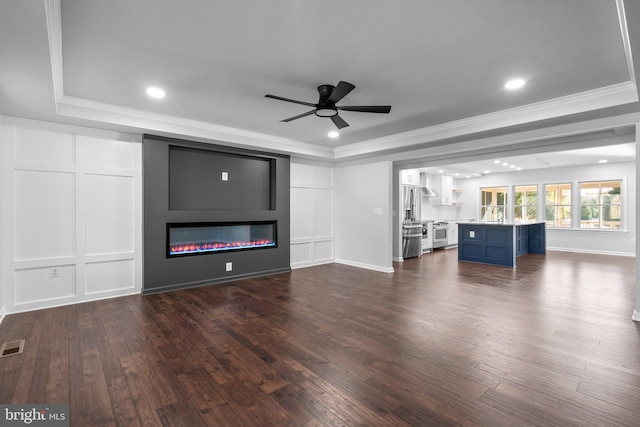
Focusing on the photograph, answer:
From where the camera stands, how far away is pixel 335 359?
2.57 m

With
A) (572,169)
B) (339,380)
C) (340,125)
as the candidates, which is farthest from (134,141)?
(572,169)

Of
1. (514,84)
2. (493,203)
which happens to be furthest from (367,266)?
(493,203)

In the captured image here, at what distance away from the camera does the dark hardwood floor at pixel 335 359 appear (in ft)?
6.26

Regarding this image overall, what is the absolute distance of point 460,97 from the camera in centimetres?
362

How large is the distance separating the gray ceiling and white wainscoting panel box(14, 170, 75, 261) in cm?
77

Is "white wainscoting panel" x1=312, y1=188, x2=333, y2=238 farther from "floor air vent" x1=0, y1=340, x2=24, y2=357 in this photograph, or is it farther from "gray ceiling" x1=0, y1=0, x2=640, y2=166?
"floor air vent" x1=0, y1=340, x2=24, y2=357

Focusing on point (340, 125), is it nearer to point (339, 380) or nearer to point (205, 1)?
point (205, 1)

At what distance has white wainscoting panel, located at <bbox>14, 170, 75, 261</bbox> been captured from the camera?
12.4ft

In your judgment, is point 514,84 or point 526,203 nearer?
point 514,84

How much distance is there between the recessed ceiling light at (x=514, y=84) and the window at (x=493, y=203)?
8.20 metres

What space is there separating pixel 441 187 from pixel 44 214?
9.87 m

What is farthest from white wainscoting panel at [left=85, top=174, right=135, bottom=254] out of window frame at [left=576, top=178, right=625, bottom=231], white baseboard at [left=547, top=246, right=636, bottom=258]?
window frame at [left=576, top=178, right=625, bottom=231]

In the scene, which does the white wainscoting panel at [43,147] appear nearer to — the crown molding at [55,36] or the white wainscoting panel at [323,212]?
the crown molding at [55,36]

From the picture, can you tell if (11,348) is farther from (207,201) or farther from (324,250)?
(324,250)
